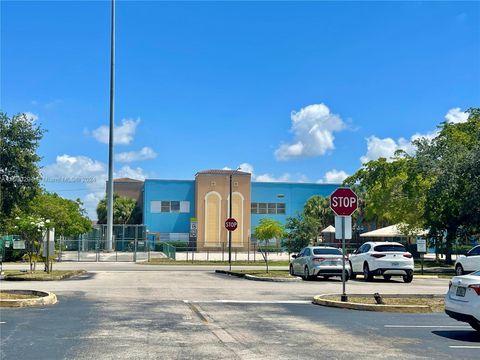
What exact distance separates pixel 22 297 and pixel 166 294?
440 cm

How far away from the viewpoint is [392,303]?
1506cm

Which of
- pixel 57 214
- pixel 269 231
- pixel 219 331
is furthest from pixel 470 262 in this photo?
pixel 269 231

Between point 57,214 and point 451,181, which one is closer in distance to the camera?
point 451,181

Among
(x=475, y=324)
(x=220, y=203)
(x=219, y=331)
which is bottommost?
(x=219, y=331)

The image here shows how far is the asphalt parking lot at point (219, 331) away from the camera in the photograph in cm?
870

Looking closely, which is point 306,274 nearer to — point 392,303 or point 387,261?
point 387,261

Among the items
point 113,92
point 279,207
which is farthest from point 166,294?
point 279,207

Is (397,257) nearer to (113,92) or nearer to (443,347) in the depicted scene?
(443,347)

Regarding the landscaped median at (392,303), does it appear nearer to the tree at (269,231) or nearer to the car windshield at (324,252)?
the car windshield at (324,252)

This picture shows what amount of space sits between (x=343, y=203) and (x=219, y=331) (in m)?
5.80

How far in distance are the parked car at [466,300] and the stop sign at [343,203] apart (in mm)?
4413

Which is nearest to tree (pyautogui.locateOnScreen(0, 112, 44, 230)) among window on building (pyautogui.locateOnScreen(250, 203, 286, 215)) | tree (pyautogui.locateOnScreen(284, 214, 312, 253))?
tree (pyautogui.locateOnScreen(284, 214, 312, 253))

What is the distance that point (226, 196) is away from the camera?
78.6 m

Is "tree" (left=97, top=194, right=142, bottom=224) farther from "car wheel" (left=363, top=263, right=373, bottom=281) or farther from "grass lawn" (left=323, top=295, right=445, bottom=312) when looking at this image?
"grass lawn" (left=323, top=295, right=445, bottom=312)
